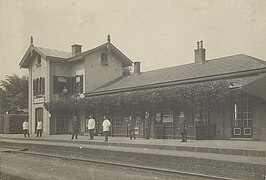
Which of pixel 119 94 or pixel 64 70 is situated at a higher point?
pixel 64 70

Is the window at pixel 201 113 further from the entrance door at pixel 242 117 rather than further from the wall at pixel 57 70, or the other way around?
the wall at pixel 57 70

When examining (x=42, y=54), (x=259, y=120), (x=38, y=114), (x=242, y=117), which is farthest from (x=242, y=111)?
(x=38, y=114)

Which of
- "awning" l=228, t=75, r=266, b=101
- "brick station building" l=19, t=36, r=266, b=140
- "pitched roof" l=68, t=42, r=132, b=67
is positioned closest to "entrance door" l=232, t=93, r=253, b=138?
"brick station building" l=19, t=36, r=266, b=140

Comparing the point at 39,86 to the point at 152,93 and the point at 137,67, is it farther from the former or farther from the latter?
the point at 152,93

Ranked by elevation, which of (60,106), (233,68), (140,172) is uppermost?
(233,68)

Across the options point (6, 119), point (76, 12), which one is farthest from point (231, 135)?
point (6, 119)

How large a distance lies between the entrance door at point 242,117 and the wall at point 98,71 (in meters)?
13.1

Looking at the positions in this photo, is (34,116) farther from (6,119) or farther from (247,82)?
(247,82)

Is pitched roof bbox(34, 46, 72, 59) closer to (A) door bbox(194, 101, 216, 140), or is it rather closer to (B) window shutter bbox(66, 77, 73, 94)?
(B) window shutter bbox(66, 77, 73, 94)

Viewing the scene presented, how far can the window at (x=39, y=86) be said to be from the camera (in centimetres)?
2846

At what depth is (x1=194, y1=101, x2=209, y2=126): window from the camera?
17.3m

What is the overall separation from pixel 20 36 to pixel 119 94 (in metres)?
9.72

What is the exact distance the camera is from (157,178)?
9.05 meters

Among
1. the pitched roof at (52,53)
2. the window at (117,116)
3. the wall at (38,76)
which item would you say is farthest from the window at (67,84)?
the window at (117,116)
